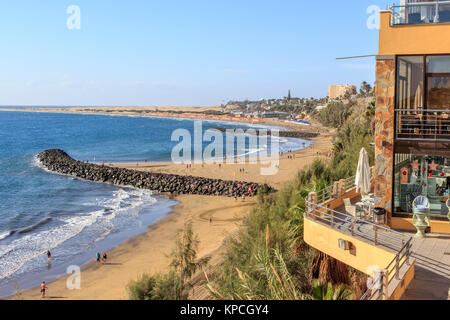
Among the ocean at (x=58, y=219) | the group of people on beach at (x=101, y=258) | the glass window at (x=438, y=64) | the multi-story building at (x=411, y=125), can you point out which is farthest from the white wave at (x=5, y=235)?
the glass window at (x=438, y=64)

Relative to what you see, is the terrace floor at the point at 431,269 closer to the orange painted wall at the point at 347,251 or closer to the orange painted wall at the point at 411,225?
the orange painted wall at the point at 411,225

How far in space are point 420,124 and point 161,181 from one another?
34.0 m

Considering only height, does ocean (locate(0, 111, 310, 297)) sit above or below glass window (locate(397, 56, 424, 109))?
below

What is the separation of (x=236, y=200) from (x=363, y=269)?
26954 mm

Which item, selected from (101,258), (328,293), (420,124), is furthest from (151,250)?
(328,293)

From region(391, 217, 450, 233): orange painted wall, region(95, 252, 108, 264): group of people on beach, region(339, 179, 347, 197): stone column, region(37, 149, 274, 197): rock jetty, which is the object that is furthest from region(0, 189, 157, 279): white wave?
region(391, 217, 450, 233): orange painted wall

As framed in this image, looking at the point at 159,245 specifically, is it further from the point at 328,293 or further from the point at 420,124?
the point at 328,293

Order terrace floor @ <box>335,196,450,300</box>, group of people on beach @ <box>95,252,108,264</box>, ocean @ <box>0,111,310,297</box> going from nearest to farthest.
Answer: terrace floor @ <box>335,196,450,300</box> < ocean @ <box>0,111,310,297</box> < group of people on beach @ <box>95,252,108,264</box>

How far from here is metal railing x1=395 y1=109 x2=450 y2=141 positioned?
12253 millimetres

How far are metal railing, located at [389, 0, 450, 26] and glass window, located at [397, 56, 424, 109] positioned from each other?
112 cm

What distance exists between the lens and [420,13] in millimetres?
12320

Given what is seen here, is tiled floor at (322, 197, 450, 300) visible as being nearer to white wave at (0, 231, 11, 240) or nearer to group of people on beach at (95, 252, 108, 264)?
group of people on beach at (95, 252, 108, 264)

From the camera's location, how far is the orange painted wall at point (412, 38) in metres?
11.8
